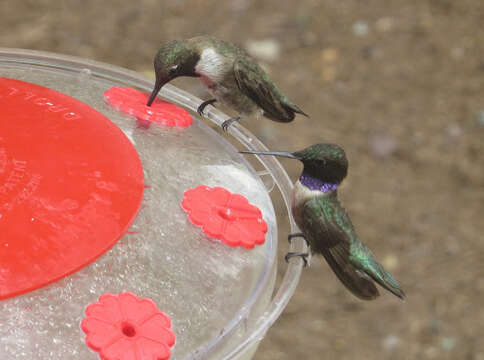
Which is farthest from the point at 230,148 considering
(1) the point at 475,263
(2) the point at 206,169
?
(1) the point at 475,263

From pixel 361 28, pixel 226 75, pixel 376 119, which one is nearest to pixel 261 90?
pixel 226 75

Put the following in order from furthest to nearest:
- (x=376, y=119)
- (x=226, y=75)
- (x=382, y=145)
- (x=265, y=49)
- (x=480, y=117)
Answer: (x=265, y=49) < (x=480, y=117) < (x=376, y=119) < (x=382, y=145) < (x=226, y=75)

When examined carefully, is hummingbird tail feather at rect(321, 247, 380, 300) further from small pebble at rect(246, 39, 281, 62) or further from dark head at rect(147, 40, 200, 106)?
small pebble at rect(246, 39, 281, 62)

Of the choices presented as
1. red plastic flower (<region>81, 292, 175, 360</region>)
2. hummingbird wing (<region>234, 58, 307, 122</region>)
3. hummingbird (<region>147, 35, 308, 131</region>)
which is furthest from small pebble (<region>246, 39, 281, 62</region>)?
red plastic flower (<region>81, 292, 175, 360</region>)

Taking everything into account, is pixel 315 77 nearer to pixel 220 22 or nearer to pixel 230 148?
pixel 220 22

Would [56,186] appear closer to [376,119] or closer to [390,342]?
[390,342]

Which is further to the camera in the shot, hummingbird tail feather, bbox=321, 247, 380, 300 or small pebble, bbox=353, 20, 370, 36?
small pebble, bbox=353, 20, 370, 36
